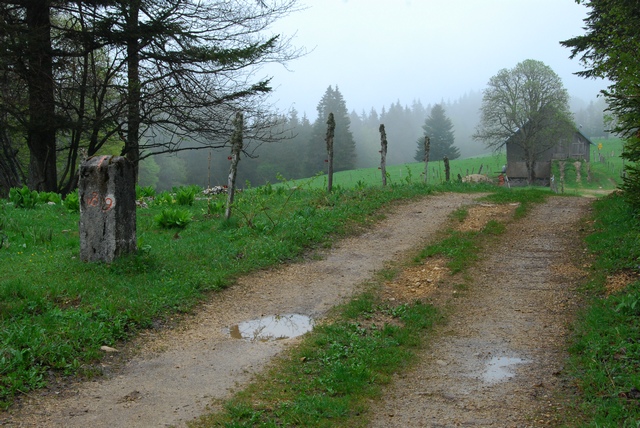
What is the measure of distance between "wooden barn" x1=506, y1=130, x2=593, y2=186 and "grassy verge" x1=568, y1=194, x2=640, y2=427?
142 feet

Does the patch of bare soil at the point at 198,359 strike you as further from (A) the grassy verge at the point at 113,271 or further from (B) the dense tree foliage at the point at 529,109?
(B) the dense tree foliage at the point at 529,109

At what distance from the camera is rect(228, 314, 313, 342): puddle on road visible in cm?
697

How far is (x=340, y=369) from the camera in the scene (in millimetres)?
5715

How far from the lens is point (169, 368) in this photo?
19.6ft

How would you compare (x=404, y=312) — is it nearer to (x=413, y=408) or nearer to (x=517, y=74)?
(x=413, y=408)

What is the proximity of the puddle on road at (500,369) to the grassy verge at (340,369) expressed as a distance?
84 centimetres

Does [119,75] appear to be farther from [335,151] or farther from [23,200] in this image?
[335,151]

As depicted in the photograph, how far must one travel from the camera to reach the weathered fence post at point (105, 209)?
28.5 feet

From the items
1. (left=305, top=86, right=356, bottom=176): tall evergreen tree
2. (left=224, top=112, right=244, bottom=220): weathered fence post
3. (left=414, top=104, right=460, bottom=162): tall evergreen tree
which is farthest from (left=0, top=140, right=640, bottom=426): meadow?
(left=414, top=104, right=460, bottom=162): tall evergreen tree

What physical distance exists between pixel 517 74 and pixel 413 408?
4838cm

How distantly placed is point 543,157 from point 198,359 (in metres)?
55.9

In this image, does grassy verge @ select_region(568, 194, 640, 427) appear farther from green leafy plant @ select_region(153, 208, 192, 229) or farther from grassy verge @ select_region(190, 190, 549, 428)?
green leafy plant @ select_region(153, 208, 192, 229)

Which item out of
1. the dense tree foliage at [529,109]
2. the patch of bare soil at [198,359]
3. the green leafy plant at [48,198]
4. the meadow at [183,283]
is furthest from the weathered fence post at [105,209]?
the dense tree foliage at [529,109]

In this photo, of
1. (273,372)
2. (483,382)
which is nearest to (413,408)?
(483,382)
